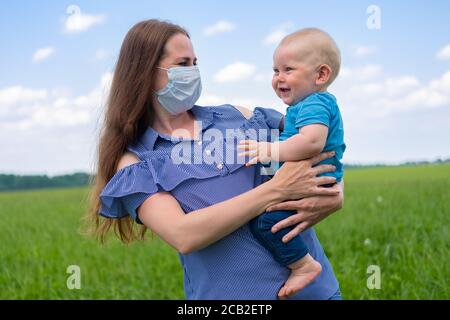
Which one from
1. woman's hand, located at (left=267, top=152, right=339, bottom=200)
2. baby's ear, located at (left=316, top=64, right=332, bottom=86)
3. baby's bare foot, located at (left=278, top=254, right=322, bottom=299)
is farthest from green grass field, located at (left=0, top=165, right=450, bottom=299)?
baby's ear, located at (left=316, top=64, right=332, bottom=86)

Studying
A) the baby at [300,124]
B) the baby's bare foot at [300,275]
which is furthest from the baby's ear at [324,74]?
the baby's bare foot at [300,275]

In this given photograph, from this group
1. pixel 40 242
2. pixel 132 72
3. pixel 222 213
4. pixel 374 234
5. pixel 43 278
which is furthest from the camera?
pixel 40 242

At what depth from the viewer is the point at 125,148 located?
2641 mm

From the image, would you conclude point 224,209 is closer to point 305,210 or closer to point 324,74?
point 305,210

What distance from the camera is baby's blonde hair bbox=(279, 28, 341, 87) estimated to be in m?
2.48

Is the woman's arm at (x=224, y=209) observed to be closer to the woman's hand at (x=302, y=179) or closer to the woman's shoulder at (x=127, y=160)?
the woman's hand at (x=302, y=179)

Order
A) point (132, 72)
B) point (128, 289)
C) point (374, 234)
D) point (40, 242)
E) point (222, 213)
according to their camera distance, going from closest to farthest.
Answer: point (222, 213)
point (132, 72)
point (128, 289)
point (374, 234)
point (40, 242)

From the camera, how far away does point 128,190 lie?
96.3 inches

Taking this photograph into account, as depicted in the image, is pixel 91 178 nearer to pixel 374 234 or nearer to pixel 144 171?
pixel 144 171

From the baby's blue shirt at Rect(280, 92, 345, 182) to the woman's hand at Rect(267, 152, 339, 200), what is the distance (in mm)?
61

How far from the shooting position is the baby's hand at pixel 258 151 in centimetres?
240
